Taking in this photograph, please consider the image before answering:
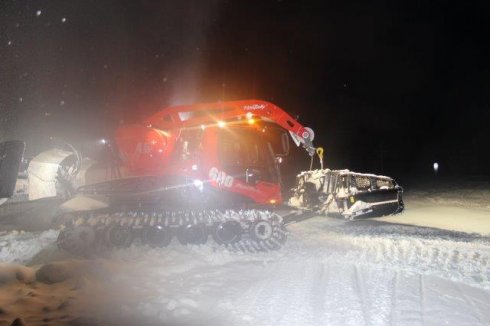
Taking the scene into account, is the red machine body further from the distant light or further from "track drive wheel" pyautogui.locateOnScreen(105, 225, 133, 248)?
"track drive wheel" pyautogui.locateOnScreen(105, 225, 133, 248)

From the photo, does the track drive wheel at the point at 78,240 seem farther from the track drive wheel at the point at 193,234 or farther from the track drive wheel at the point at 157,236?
the track drive wheel at the point at 193,234

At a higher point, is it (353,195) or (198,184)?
(198,184)

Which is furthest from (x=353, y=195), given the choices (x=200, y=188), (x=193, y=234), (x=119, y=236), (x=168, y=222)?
(x=119, y=236)

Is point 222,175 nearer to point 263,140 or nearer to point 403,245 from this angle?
point 263,140

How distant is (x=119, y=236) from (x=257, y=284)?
9.92ft

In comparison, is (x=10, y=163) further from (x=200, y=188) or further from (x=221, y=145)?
(x=221, y=145)

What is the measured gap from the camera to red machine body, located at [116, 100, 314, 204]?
8.34m

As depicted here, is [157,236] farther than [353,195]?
No

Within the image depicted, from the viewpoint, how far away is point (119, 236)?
25.3ft

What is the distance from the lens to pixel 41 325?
429 cm

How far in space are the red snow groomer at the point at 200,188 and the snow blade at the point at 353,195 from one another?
23mm

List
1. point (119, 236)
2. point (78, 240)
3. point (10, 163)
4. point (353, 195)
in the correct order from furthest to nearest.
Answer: point (353, 195), point (119, 236), point (78, 240), point (10, 163)

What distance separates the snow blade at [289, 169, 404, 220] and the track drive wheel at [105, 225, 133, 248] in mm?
4301

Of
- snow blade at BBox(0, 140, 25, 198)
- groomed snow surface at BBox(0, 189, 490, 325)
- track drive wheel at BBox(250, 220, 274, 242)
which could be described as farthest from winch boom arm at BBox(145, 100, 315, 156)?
snow blade at BBox(0, 140, 25, 198)
